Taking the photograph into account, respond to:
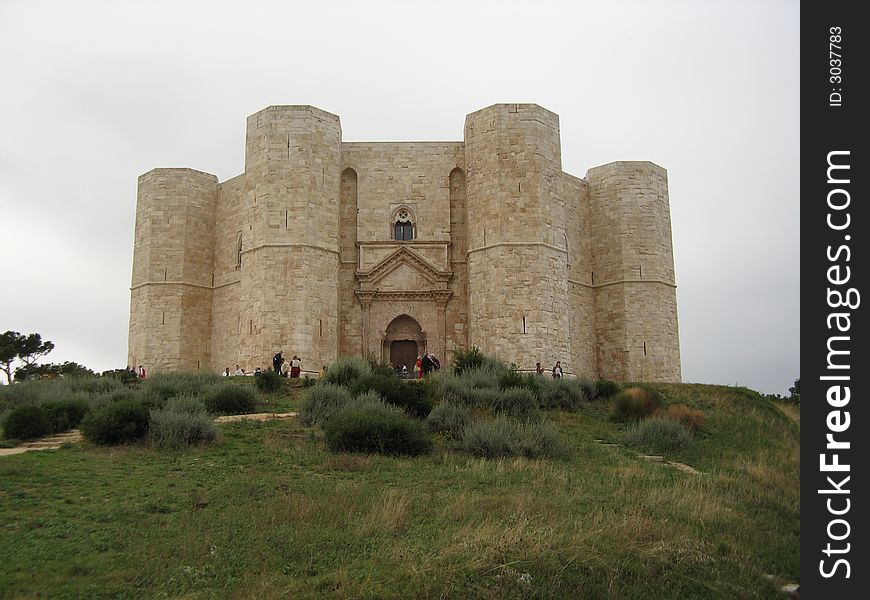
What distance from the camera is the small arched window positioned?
25.7 metres

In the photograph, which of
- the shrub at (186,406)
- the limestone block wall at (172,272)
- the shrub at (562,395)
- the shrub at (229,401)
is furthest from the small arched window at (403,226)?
the shrub at (186,406)

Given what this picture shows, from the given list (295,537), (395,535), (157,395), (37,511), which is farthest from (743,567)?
(157,395)

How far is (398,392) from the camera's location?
14266 mm

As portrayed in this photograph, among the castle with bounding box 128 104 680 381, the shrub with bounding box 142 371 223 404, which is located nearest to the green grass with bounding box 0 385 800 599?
the shrub with bounding box 142 371 223 404

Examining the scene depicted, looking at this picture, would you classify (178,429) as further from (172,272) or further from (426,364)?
(172,272)

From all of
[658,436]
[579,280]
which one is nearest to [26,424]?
[658,436]

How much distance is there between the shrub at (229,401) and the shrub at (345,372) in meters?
2.27

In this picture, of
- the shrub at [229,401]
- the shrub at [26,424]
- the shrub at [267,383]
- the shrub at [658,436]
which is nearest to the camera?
the shrub at [26,424]

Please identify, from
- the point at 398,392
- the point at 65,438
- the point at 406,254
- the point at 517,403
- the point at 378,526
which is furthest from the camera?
the point at 406,254

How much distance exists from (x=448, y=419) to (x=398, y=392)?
1870mm

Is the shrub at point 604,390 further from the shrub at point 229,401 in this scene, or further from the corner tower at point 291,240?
the corner tower at point 291,240

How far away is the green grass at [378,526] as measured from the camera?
5973 millimetres

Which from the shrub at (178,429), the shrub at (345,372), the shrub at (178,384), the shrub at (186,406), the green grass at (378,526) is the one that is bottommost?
the green grass at (378,526)

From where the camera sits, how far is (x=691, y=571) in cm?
671
